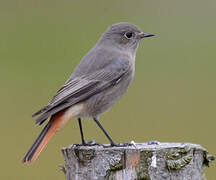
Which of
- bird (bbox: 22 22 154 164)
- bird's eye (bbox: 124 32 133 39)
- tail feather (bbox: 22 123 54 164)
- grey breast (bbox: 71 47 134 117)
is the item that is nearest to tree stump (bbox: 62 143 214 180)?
tail feather (bbox: 22 123 54 164)

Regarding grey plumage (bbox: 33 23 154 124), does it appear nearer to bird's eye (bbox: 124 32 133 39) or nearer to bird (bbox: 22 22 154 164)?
bird (bbox: 22 22 154 164)

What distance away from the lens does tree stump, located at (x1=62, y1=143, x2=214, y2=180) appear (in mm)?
6074

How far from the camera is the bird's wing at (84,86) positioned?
A: 6914 millimetres

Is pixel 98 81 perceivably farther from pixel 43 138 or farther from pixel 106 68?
pixel 43 138

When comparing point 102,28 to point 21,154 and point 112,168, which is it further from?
point 112,168

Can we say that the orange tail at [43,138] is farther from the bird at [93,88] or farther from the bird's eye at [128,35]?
the bird's eye at [128,35]

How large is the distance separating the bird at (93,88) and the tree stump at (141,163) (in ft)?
2.07

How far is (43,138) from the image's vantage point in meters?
6.82

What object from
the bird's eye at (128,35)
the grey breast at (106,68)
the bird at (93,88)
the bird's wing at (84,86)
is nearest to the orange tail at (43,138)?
the bird at (93,88)

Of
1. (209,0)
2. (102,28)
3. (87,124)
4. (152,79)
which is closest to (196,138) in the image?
(87,124)

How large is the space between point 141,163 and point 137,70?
723cm

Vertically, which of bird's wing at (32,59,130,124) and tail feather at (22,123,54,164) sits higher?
bird's wing at (32,59,130,124)

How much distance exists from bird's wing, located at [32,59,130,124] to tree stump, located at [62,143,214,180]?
742 millimetres

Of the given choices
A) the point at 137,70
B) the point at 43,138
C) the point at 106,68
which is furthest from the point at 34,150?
the point at 137,70
